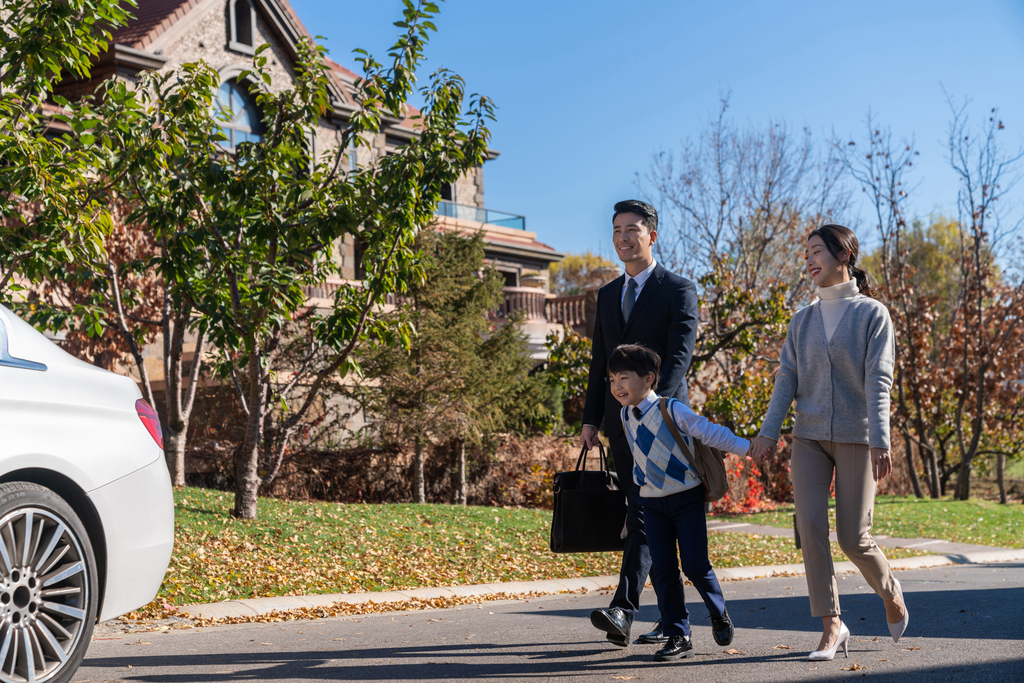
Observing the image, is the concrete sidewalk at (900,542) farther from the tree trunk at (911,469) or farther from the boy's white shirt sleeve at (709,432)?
the boy's white shirt sleeve at (709,432)

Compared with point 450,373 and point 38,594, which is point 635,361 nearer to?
point 38,594

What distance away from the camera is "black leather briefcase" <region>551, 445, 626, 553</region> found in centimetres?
509

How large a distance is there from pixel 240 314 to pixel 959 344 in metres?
19.6

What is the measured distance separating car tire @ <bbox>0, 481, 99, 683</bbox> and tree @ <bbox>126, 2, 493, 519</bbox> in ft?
19.1

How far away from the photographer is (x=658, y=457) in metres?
4.73

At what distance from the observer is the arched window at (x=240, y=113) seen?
23.8m

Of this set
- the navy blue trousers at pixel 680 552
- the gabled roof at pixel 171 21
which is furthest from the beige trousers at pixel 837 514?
the gabled roof at pixel 171 21

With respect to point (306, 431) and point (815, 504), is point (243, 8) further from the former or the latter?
point (815, 504)

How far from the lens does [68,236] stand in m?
8.65

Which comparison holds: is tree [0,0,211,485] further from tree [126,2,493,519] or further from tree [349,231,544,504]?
tree [349,231,544,504]

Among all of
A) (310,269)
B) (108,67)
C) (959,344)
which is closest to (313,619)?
(310,269)

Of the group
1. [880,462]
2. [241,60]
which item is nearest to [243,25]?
[241,60]

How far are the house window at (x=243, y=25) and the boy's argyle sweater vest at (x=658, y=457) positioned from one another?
22289mm

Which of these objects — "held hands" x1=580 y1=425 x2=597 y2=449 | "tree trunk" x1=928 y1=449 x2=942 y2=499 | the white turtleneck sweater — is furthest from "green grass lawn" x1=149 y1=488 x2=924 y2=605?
"tree trunk" x1=928 y1=449 x2=942 y2=499
